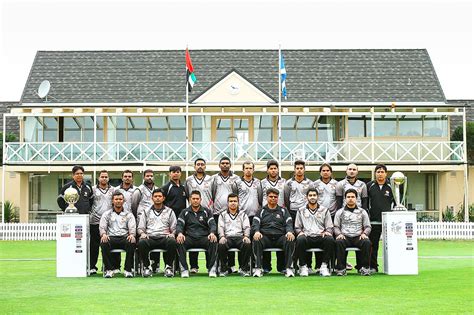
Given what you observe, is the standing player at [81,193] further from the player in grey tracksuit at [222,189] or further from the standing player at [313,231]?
the standing player at [313,231]

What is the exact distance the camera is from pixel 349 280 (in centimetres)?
1453

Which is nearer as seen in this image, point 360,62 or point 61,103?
point 61,103

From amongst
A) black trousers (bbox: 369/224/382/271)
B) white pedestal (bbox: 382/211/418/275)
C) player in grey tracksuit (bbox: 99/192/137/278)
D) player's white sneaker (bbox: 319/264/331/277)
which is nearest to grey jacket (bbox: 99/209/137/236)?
player in grey tracksuit (bbox: 99/192/137/278)

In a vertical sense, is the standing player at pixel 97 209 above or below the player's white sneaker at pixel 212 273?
above

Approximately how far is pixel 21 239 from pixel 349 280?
63.5ft

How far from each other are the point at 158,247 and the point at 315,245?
108 inches

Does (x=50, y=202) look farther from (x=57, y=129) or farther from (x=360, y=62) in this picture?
(x=360, y=62)

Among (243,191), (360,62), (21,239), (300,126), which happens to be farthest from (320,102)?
(243,191)

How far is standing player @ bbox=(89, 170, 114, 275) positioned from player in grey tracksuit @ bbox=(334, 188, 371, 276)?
4.24m

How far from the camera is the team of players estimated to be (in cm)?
1545

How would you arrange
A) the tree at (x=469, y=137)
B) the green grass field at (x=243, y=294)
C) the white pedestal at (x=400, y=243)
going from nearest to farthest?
1. the green grass field at (x=243, y=294)
2. the white pedestal at (x=400, y=243)
3. the tree at (x=469, y=137)

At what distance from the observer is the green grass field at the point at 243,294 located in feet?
35.8

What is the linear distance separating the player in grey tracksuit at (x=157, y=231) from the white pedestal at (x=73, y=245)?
3.55 feet

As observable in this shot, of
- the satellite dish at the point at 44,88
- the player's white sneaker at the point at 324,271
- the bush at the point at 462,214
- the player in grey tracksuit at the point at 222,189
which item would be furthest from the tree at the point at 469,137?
the player's white sneaker at the point at 324,271
